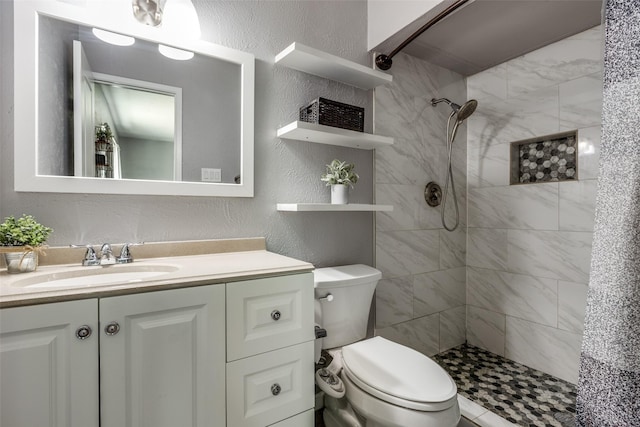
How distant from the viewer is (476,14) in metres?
1.70

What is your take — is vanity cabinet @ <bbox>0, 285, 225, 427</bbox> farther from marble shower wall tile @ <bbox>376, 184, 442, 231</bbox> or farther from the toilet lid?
marble shower wall tile @ <bbox>376, 184, 442, 231</bbox>

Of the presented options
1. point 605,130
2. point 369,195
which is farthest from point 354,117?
point 605,130

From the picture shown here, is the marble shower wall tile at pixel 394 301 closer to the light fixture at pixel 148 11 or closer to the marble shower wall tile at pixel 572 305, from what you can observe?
the marble shower wall tile at pixel 572 305

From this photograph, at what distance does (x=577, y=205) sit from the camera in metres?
1.88

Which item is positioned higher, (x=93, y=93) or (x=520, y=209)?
(x=93, y=93)

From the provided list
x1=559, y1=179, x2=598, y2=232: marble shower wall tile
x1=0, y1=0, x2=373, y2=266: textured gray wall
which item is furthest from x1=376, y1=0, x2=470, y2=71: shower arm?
x1=559, y1=179, x2=598, y2=232: marble shower wall tile

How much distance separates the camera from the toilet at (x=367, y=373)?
1.05 metres

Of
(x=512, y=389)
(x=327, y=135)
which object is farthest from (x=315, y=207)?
(x=512, y=389)

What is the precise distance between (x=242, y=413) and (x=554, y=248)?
6.82 feet

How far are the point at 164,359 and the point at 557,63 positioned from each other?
2655mm

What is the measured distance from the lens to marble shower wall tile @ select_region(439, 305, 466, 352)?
2.24 meters

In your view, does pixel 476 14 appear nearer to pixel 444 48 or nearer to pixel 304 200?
pixel 444 48

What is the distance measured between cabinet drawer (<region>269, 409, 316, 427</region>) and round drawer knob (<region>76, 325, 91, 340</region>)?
0.63m

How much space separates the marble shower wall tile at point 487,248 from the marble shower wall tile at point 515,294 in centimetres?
6
